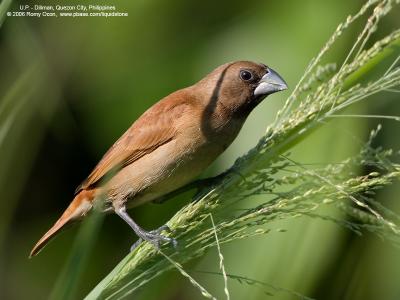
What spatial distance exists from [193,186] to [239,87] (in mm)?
565

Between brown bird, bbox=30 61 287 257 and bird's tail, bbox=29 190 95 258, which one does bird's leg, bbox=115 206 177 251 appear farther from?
bird's tail, bbox=29 190 95 258

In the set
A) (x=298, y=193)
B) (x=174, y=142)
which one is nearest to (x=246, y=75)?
(x=174, y=142)

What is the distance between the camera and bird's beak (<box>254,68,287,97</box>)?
3.29 meters

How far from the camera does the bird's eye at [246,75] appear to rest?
11.5ft

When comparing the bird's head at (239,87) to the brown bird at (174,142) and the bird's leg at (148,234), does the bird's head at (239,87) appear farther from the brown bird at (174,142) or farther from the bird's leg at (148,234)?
the bird's leg at (148,234)

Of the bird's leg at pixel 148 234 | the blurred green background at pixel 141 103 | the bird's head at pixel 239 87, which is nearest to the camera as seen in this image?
the bird's leg at pixel 148 234

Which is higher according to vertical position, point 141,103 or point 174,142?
point 141,103

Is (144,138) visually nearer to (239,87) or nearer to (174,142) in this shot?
(174,142)

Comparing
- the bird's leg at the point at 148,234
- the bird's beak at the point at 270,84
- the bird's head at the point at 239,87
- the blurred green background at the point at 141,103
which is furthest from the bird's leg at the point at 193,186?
the bird's beak at the point at 270,84

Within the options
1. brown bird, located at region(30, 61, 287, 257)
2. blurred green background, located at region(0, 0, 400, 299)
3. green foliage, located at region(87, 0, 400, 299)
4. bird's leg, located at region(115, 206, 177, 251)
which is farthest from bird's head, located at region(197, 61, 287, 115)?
green foliage, located at region(87, 0, 400, 299)

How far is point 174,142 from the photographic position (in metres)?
3.36

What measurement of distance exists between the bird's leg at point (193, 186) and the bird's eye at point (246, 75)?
563mm

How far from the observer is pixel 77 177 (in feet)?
13.0

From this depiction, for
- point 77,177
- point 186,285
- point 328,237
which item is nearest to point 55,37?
point 77,177
